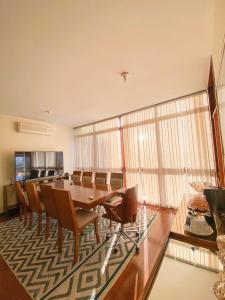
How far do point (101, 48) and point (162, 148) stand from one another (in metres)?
2.75

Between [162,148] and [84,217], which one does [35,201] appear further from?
[162,148]

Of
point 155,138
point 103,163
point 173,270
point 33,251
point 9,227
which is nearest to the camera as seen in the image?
point 173,270

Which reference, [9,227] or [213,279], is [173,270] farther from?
[9,227]

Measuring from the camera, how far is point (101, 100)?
134 inches

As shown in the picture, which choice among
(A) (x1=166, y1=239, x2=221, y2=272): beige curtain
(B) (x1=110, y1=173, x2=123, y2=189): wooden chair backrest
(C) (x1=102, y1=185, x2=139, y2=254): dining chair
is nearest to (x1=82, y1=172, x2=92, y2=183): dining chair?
(B) (x1=110, y1=173, x2=123, y2=189): wooden chair backrest

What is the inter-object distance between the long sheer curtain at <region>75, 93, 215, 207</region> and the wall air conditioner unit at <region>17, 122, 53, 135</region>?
1.69 meters

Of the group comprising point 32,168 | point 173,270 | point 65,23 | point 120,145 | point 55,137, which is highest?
point 65,23

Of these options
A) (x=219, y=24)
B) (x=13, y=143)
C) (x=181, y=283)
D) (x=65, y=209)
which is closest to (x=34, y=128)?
(x=13, y=143)

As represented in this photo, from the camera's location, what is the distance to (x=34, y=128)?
15.1ft

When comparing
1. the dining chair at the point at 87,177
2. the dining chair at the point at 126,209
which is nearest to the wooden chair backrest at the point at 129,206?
the dining chair at the point at 126,209

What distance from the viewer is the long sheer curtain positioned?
10.8 feet

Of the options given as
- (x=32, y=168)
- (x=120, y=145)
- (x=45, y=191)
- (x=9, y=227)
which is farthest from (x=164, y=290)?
(x=32, y=168)

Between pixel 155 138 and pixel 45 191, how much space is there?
284 cm

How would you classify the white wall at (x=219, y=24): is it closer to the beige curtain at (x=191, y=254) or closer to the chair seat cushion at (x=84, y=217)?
the beige curtain at (x=191, y=254)
